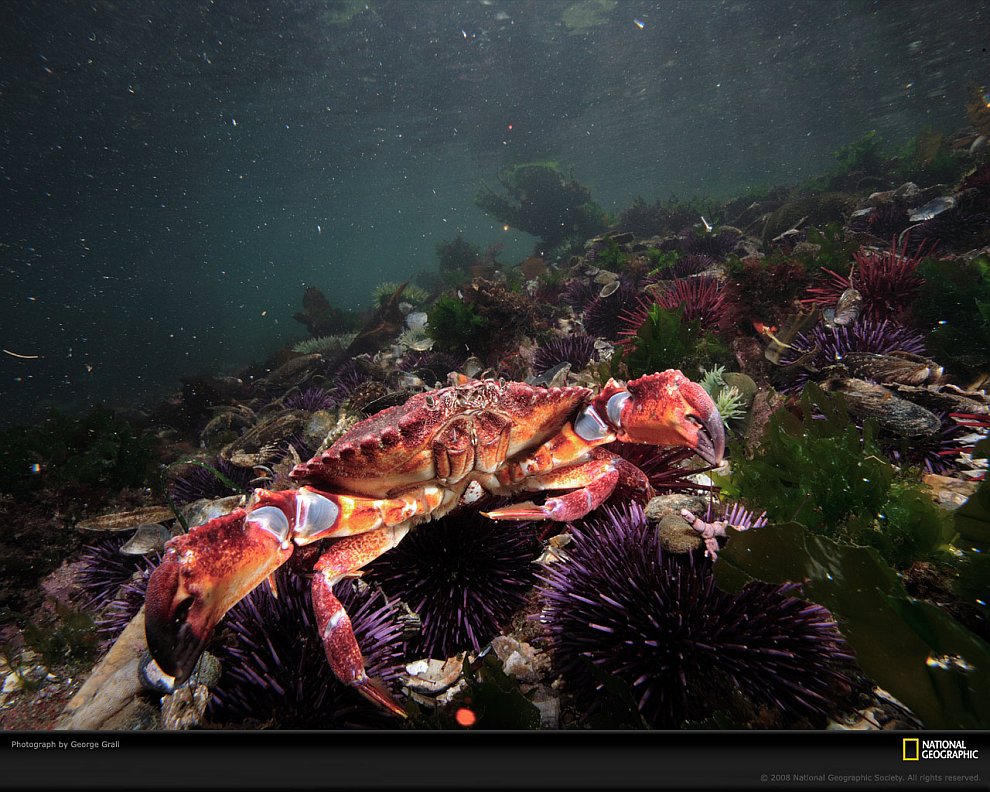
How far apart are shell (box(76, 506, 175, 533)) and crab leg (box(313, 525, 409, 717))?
9.14 feet

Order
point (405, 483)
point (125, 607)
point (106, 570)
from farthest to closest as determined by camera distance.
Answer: point (106, 570)
point (125, 607)
point (405, 483)

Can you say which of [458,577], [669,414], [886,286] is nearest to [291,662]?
[458,577]

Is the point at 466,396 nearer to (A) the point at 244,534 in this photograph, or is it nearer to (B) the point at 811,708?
(A) the point at 244,534

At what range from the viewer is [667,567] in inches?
72.5

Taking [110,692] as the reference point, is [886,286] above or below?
below

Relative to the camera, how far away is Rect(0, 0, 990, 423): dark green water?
20.6m

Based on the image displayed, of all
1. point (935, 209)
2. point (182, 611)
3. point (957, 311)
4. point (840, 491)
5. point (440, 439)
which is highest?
point (440, 439)

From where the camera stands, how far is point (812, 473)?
224 centimetres

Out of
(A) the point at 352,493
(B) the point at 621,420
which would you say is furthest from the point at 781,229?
(A) the point at 352,493

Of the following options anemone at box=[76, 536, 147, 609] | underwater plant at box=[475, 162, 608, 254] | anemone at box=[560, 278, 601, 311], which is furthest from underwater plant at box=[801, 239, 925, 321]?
underwater plant at box=[475, 162, 608, 254]

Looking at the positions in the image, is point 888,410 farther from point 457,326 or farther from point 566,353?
point 457,326

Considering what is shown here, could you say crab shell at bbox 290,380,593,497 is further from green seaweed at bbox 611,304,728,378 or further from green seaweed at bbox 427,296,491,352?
green seaweed at bbox 427,296,491,352

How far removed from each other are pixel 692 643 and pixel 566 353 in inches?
169

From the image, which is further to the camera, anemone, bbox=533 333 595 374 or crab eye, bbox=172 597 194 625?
anemone, bbox=533 333 595 374
